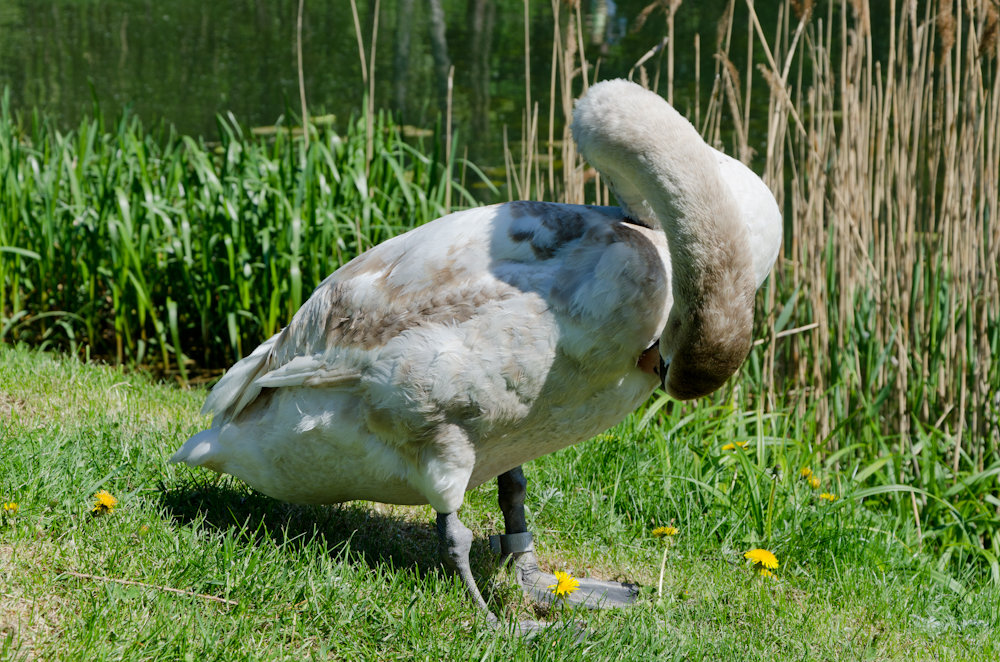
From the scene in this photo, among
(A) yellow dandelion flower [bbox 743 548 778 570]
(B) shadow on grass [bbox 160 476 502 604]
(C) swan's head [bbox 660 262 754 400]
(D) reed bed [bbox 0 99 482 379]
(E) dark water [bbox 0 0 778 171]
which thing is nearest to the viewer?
(C) swan's head [bbox 660 262 754 400]

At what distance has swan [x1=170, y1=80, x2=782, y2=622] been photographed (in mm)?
2602

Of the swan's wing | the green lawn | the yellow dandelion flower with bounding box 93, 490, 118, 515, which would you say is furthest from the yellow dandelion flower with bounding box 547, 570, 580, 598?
the yellow dandelion flower with bounding box 93, 490, 118, 515

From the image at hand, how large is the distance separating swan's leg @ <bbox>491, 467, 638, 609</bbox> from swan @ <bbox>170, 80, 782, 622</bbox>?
0.94 feet

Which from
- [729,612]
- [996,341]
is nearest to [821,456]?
[996,341]

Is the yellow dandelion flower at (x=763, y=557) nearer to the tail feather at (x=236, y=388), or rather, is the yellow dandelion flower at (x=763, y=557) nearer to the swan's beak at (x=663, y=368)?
the swan's beak at (x=663, y=368)

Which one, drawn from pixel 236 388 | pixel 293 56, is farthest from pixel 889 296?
pixel 293 56

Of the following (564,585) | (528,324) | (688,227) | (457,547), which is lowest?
(564,585)

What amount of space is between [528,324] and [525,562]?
1048 millimetres

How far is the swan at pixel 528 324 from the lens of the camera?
102 inches

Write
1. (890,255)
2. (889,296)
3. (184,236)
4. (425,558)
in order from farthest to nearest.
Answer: (184,236) < (889,296) < (890,255) < (425,558)

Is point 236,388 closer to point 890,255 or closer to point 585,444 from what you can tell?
point 585,444

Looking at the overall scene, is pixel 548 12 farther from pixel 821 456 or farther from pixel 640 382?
pixel 640 382

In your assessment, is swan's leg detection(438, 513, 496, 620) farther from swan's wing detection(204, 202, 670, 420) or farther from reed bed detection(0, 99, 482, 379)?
reed bed detection(0, 99, 482, 379)

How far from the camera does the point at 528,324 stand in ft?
8.84
